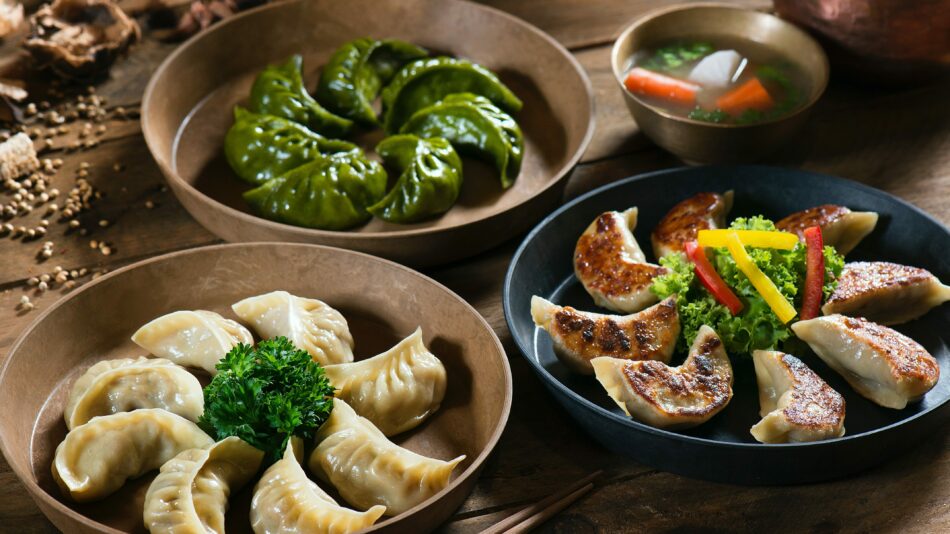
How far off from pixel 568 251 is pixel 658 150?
823mm

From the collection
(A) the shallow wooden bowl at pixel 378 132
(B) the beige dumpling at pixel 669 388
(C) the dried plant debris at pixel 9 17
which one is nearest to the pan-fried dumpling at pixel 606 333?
(B) the beige dumpling at pixel 669 388

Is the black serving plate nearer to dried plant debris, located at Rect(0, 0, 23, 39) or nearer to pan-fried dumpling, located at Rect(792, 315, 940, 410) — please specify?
pan-fried dumpling, located at Rect(792, 315, 940, 410)

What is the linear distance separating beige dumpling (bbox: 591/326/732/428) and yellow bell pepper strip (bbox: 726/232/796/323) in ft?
0.67

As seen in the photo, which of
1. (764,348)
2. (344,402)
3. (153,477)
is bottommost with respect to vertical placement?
(153,477)

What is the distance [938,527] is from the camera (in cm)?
226

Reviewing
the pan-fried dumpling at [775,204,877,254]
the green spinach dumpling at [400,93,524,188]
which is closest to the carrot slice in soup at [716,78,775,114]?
the pan-fried dumpling at [775,204,877,254]

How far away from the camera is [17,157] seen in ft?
10.7

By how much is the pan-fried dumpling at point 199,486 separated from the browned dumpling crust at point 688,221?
1.32m

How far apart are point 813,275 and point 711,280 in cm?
27

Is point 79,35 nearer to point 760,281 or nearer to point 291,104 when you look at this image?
point 291,104

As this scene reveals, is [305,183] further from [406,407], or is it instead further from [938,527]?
[938,527]

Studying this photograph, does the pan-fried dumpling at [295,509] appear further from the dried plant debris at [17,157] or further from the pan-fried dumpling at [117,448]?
the dried plant debris at [17,157]

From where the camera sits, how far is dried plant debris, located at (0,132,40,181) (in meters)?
3.25

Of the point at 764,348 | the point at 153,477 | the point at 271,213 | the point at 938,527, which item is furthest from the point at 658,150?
the point at 153,477
